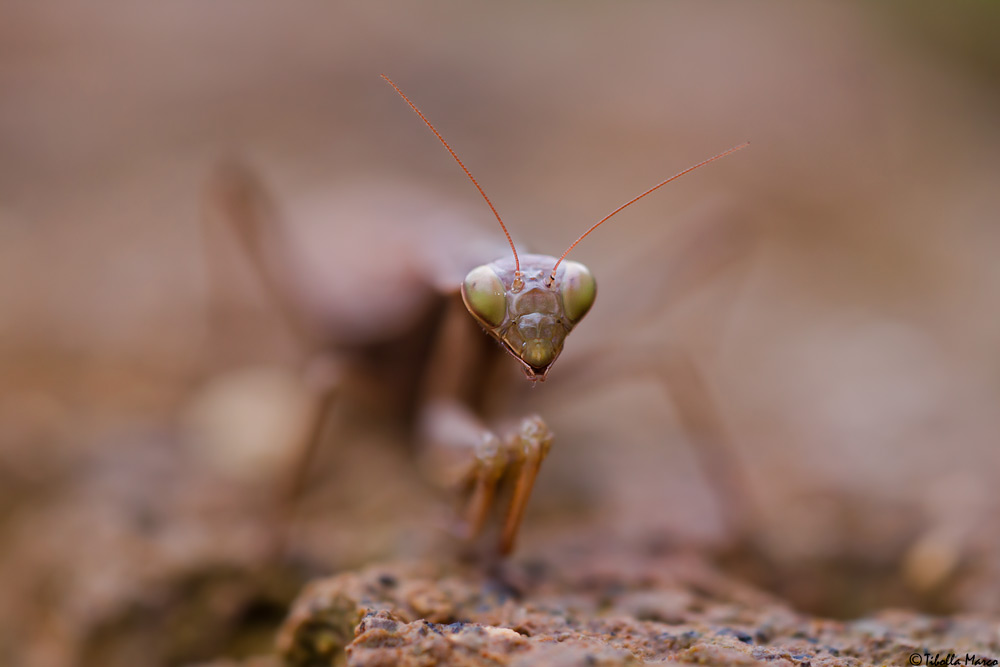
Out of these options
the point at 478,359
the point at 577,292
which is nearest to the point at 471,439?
the point at 478,359

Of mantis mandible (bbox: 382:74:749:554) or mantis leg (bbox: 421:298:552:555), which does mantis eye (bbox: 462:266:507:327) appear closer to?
mantis mandible (bbox: 382:74:749:554)

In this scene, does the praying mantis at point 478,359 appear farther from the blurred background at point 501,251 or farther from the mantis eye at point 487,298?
the blurred background at point 501,251

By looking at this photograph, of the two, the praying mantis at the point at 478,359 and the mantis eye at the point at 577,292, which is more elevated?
the mantis eye at the point at 577,292

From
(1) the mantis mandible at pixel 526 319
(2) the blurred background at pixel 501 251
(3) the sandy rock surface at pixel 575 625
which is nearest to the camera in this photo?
(3) the sandy rock surface at pixel 575 625

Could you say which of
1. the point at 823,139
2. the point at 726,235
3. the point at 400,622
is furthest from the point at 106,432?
the point at 823,139

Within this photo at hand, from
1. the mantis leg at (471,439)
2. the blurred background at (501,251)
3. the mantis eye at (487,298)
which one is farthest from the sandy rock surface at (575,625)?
the mantis eye at (487,298)

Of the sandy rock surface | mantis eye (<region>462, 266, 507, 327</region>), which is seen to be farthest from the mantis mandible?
the sandy rock surface

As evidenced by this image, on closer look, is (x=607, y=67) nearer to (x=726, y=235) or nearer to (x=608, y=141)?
(x=608, y=141)

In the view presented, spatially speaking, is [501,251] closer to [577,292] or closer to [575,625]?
[577,292]

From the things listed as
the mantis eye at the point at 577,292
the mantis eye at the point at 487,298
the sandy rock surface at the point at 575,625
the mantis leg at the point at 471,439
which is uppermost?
the mantis eye at the point at 577,292
